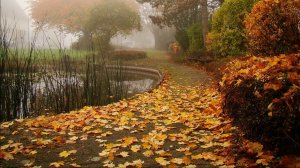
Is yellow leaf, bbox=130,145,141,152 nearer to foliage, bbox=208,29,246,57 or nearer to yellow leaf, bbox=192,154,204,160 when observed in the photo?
yellow leaf, bbox=192,154,204,160

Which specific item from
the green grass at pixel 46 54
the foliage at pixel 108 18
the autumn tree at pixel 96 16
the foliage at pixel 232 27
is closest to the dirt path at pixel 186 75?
the foliage at pixel 232 27

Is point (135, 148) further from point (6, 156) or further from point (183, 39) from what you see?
point (183, 39)

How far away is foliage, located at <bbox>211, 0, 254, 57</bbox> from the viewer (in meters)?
11.8

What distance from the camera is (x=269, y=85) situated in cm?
311

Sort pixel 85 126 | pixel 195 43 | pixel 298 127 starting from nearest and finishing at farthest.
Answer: pixel 298 127, pixel 85 126, pixel 195 43

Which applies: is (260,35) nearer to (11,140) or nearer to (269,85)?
(269,85)

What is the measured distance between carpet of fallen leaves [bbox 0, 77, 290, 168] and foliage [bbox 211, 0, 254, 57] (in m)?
6.50

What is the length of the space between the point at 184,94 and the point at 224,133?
3.98 meters

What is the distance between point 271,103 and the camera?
2930mm

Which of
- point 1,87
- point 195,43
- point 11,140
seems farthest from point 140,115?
point 195,43

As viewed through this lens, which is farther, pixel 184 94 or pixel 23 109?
pixel 184 94

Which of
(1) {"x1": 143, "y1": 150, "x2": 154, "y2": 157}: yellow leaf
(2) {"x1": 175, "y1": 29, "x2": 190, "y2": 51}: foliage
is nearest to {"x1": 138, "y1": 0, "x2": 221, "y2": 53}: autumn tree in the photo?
(2) {"x1": 175, "y1": 29, "x2": 190, "y2": 51}: foliage

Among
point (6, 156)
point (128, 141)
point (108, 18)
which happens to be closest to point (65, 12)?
point (108, 18)

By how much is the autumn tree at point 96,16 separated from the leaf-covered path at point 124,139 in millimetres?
16492
